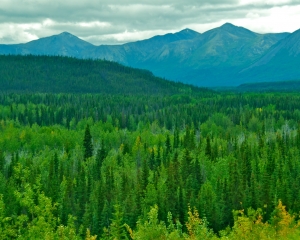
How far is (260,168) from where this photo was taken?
116m

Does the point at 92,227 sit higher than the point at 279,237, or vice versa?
the point at 279,237

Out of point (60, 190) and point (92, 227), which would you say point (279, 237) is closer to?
point (92, 227)

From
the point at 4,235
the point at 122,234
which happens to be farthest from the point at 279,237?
the point at 4,235

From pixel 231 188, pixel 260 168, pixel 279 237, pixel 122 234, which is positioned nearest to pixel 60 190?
pixel 122 234

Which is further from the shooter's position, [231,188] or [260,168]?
[260,168]

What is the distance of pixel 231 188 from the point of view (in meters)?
98.9

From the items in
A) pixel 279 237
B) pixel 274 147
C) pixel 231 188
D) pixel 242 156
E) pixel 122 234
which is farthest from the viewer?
pixel 274 147

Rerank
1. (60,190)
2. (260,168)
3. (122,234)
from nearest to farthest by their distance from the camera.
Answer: (122,234)
(60,190)
(260,168)

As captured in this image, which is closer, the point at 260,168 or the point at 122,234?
the point at 122,234

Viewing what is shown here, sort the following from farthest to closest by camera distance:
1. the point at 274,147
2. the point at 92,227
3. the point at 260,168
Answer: the point at 274,147, the point at 260,168, the point at 92,227

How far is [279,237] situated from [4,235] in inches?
1742

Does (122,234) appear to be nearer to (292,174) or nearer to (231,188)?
(231,188)

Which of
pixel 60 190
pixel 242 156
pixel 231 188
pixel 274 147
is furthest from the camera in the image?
pixel 274 147

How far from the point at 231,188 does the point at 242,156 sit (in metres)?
30.1
